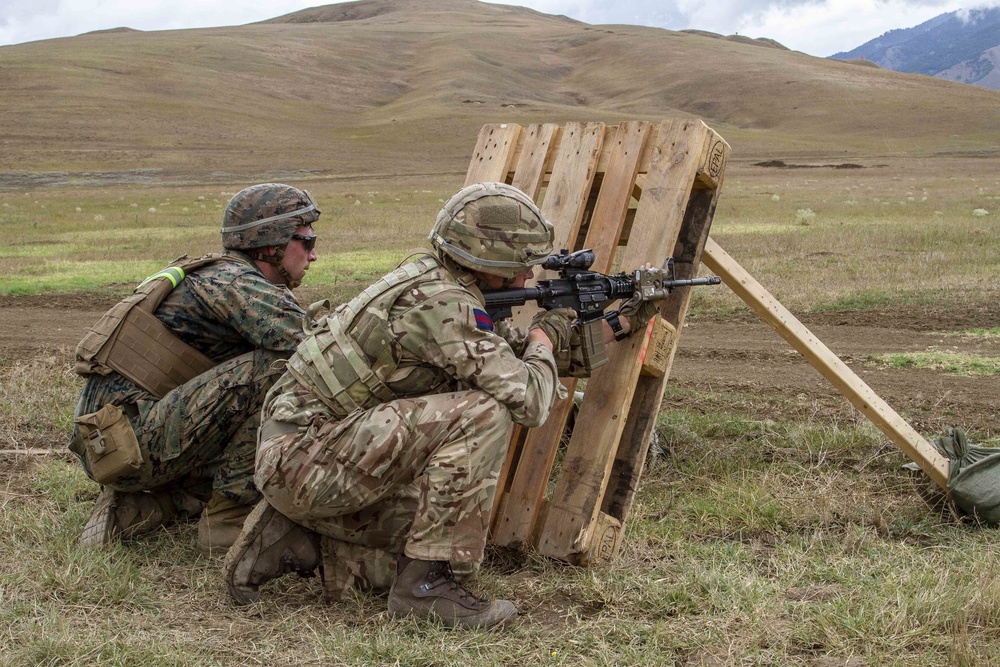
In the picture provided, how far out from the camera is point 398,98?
101875mm

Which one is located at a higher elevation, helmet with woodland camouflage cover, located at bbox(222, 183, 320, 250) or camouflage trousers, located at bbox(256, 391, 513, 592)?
helmet with woodland camouflage cover, located at bbox(222, 183, 320, 250)

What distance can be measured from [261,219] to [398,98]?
10056 centimetres

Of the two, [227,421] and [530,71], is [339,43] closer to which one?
[530,71]

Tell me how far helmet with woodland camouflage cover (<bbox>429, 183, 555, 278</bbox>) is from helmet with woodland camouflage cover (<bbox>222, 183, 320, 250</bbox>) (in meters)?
1.29

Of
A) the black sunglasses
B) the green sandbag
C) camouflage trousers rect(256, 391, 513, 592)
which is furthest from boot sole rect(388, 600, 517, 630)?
the green sandbag

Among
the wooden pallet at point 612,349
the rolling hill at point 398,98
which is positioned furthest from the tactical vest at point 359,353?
the rolling hill at point 398,98

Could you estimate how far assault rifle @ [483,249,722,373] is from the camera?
4.07m

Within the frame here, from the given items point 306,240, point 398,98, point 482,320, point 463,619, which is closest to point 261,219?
point 306,240

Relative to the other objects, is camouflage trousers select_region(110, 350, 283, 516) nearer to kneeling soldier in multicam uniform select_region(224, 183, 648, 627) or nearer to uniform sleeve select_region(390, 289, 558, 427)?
kneeling soldier in multicam uniform select_region(224, 183, 648, 627)

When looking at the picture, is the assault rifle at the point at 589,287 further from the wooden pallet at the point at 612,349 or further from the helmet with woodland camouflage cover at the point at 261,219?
the helmet with woodland camouflage cover at the point at 261,219

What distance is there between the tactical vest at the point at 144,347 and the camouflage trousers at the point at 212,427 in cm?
12

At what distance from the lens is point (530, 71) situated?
11562 cm

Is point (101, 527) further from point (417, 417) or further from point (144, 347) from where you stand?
point (417, 417)

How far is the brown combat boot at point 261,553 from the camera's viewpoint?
3.89 m
